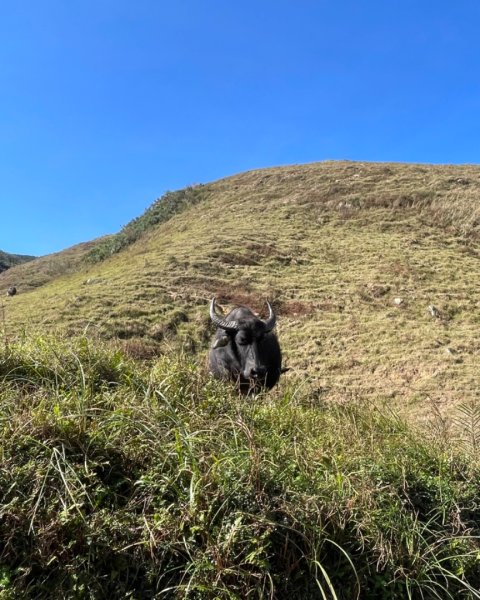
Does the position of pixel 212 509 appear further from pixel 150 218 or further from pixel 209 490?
pixel 150 218

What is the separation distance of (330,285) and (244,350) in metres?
13.7

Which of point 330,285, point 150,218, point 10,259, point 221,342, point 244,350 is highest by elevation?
point 150,218

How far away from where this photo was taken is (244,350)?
8562 millimetres

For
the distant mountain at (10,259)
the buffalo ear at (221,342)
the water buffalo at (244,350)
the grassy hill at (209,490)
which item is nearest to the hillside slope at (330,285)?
the water buffalo at (244,350)

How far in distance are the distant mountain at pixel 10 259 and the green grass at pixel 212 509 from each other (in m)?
73.8

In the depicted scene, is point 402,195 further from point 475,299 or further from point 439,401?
point 439,401

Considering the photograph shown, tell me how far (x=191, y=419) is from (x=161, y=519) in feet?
3.44

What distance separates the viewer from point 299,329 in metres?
16.8

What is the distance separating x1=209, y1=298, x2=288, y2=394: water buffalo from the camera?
816 cm

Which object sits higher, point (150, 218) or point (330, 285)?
point (150, 218)

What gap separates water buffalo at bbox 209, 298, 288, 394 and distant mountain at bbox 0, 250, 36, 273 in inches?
2710

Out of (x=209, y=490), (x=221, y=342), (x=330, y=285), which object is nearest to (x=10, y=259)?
(x=330, y=285)

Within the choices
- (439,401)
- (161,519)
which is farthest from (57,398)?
(439,401)

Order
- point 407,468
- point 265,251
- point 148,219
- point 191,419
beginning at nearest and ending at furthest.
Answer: point 407,468 < point 191,419 < point 265,251 < point 148,219
